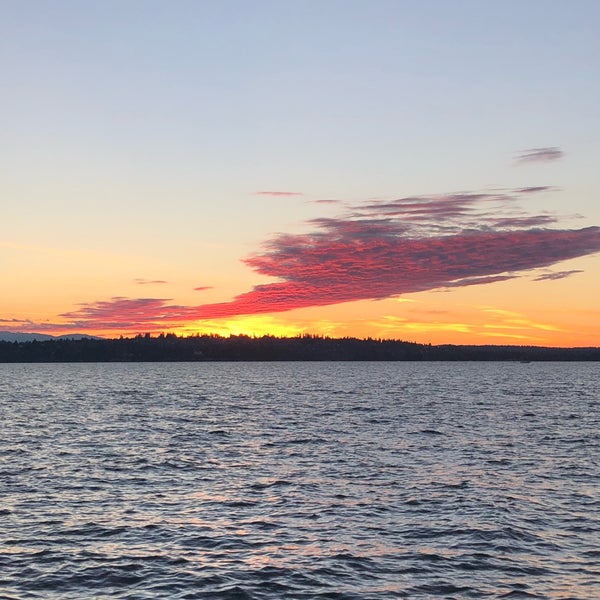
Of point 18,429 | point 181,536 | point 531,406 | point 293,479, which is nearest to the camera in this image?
point 181,536

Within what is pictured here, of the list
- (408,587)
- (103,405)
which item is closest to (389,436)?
(408,587)

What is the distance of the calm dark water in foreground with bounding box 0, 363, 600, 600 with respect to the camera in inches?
Result: 1009

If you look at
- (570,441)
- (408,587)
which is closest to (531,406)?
(570,441)

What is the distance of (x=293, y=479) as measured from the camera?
4422 cm

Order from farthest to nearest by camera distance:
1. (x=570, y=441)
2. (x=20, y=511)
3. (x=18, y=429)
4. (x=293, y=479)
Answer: (x=18, y=429) < (x=570, y=441) < (x=293, y=479) < (x=20, y=511)

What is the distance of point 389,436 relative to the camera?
66.3 meters

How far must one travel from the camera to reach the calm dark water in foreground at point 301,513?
2562cm

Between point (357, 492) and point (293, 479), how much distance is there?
18.0 ft

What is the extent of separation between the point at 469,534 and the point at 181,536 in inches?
489

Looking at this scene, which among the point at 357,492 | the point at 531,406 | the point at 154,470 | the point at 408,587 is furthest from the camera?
the point at 531,406

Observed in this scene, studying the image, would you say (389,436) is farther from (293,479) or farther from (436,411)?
(436,411)

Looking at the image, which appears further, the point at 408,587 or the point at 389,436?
the point at 389,436

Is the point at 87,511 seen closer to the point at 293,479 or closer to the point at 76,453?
the point at 293,479

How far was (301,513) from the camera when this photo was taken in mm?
35344
